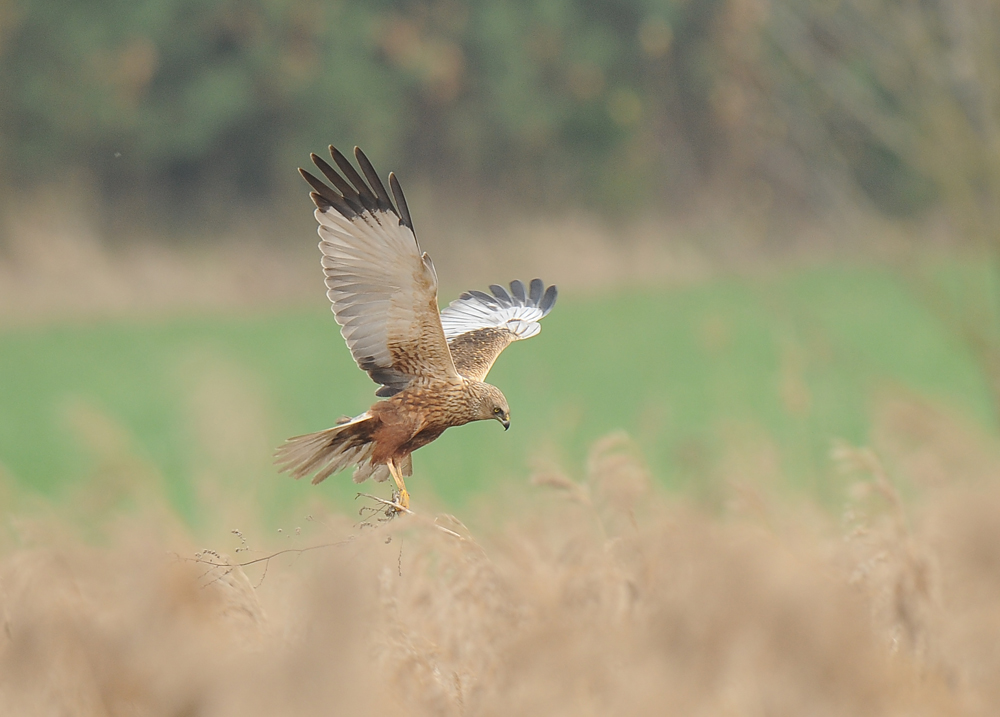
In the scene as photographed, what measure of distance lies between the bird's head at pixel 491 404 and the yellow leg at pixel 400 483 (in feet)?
0.67

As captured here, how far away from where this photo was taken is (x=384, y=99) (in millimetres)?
33375

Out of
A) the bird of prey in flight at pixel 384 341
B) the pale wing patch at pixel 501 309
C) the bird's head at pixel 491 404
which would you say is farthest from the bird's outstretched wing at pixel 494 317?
the bird's head at pixel 491 404

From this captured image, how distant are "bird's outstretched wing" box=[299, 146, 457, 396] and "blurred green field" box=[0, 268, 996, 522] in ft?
0.87

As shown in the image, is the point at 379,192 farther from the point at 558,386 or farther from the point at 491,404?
the point at 558,386

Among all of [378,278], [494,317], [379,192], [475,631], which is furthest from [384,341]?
[494,317]

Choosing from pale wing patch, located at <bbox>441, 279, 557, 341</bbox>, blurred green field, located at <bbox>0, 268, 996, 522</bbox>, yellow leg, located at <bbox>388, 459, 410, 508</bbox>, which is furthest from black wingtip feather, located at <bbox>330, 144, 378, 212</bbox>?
pale wing patch, located at <bbox>441, 279, 557, 341</bbox>

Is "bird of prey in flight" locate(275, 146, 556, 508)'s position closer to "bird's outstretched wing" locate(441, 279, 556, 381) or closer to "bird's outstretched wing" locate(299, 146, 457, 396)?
"bird's outstretched wing" locate(299, 146, 457, 396)

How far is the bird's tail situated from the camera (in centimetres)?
237

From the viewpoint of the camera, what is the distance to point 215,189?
32625mm

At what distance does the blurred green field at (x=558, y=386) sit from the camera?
4.53 m

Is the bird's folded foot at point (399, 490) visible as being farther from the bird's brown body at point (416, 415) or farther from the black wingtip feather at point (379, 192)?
the black wingtip feather at point (379, 192)

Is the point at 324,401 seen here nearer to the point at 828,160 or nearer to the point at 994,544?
the point at 828,160

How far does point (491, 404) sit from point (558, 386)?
16010 mm

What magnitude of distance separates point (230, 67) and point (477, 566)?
3049cm
